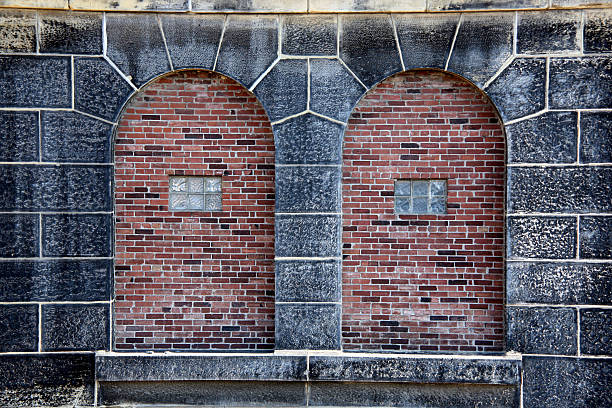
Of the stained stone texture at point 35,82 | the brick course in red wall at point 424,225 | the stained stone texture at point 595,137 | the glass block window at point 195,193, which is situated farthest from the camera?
the glass block window at point 195,193

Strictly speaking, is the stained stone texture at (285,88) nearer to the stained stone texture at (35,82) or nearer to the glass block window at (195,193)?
the glass block window at (195,193)

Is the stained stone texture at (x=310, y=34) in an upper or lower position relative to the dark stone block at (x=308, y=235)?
upper

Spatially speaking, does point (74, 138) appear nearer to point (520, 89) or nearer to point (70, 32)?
point (70, 32)

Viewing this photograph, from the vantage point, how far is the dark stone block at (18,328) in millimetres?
5336

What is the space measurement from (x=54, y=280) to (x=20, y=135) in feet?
4.85

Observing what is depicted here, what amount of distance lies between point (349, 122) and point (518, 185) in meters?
1.79

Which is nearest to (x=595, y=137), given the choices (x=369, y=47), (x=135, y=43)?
(x=369, y=47)

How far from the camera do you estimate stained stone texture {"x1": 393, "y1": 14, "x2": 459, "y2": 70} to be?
17.4ft

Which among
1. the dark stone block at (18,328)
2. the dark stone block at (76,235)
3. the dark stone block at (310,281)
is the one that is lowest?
the dark stone block at (18,328)

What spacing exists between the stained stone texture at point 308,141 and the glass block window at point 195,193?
2.44 ft

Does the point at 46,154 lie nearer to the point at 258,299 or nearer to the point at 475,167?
the point at 258,299

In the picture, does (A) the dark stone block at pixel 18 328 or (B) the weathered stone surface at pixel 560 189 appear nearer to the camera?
(B) the weathered stone surface at pixel 560 189

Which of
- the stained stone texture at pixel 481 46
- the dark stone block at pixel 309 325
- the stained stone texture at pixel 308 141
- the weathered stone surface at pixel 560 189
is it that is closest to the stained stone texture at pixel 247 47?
the stained stone texture at pixel 308 141

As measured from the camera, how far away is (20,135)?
5312 mm
